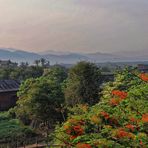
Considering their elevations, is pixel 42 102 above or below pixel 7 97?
above

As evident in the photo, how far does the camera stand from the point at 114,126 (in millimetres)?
13414

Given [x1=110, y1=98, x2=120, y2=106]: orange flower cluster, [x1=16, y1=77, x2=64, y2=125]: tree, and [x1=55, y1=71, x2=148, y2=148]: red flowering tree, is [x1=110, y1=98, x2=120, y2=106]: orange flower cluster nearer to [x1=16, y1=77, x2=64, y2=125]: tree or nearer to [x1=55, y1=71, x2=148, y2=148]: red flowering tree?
[x1=55, y1=71, x2=148, y2=148]: red flowering tree

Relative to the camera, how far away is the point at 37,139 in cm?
2806

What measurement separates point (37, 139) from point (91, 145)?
54.9 feet

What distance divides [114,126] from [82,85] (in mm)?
17159

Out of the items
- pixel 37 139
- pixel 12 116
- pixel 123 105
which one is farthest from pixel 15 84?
pixel 123 105

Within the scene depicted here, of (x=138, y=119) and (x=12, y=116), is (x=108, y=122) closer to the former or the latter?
(x=138, y=119)

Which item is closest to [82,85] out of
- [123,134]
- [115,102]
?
[115,102]

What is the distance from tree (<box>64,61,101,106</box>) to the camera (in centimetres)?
3059

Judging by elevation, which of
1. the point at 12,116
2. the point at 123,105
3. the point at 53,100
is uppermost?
the point at 123,105

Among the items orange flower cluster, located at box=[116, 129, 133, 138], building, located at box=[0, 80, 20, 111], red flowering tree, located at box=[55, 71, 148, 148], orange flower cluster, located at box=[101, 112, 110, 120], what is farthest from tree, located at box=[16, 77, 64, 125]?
orange flower cluster, located at box=[116, 129, 133, 138]

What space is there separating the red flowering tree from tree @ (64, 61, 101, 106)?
14618mm

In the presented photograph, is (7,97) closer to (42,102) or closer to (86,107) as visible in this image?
(42,102)

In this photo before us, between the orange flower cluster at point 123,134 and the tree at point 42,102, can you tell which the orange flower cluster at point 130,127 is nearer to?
the orange flower cluster at point 123,134
